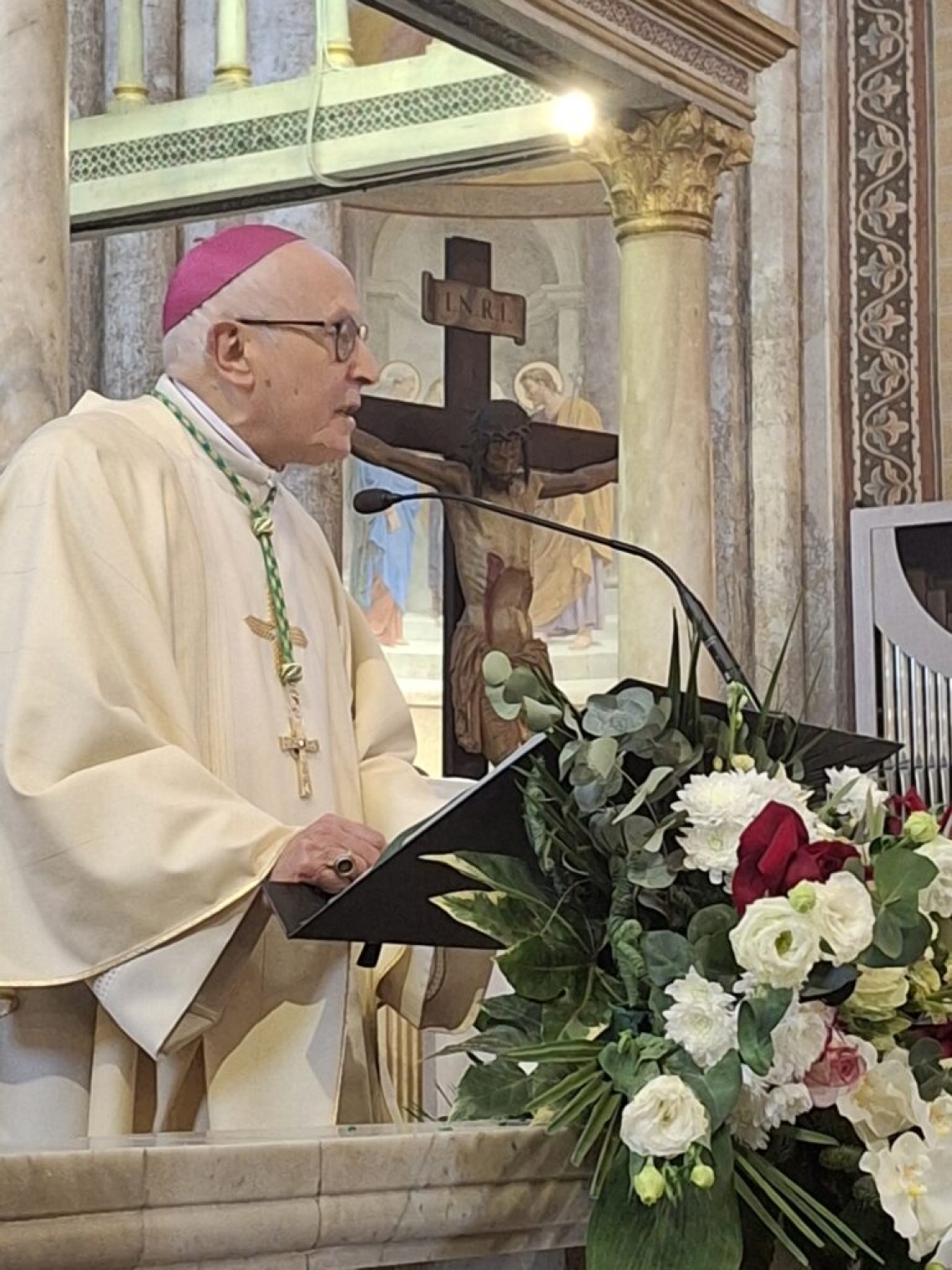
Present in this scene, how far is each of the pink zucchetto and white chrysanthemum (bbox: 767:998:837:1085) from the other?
184 centimetres

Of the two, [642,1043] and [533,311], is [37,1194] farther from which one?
[533,311]

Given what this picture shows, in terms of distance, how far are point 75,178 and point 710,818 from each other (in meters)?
6.37

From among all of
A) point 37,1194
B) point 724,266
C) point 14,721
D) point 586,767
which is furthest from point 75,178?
point 37,1194

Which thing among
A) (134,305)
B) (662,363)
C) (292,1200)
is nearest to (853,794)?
(292,1200)

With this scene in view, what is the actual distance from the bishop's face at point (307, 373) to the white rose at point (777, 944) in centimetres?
163

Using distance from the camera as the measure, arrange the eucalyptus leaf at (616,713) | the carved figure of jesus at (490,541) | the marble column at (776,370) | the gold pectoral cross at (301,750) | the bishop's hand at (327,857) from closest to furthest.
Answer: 1. the eucalyptus leaf at (616,713)
2. the bishop's hand at (327,857)
3. the gold pectoral cross at (301,750)
4. the carved figure of jesus at (490,541)
5. the marble column at (776,370)

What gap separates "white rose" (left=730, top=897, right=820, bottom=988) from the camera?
1878 millimetres

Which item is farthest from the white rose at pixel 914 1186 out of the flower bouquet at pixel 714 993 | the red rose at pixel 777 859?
the red rose at pixel 777 859

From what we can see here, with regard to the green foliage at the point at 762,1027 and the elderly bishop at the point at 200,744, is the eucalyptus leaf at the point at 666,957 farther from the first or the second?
the elderly bishop at the point at 200,744

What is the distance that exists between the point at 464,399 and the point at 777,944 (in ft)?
25.9

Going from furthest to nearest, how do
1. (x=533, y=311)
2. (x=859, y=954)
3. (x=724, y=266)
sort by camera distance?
(x=533, y=311)
(x=724, y=266)
(x=859, y=954)

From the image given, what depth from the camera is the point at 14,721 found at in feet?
9.34

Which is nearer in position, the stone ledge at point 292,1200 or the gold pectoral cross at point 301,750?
the stone ledge at point 292,1200

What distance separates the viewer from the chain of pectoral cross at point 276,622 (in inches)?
132
